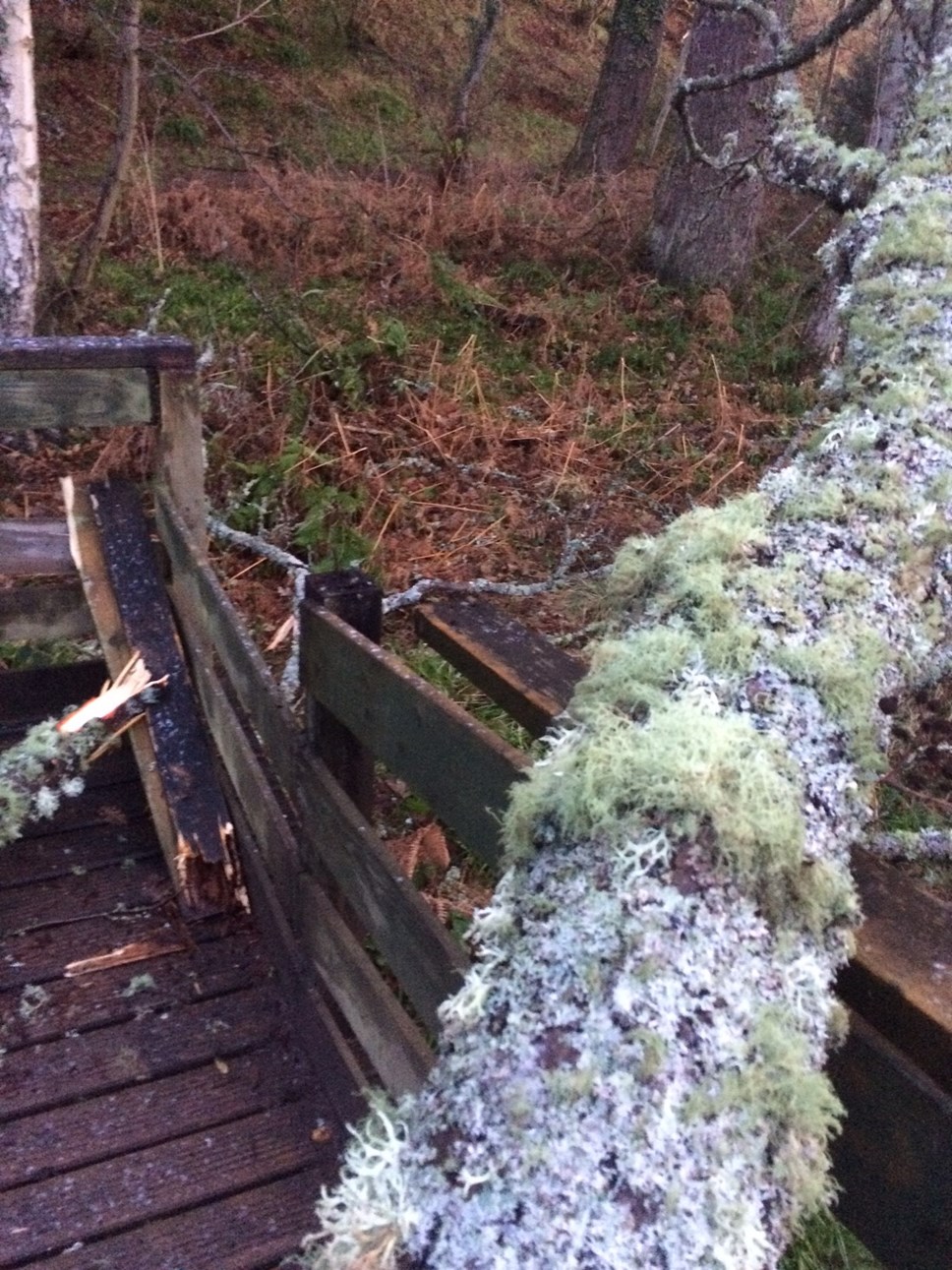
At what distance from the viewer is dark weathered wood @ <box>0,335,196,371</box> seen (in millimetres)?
2857

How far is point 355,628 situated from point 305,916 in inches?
28.3

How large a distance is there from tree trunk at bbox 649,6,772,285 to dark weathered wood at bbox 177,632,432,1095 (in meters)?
6.21

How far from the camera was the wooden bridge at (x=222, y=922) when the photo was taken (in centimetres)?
109

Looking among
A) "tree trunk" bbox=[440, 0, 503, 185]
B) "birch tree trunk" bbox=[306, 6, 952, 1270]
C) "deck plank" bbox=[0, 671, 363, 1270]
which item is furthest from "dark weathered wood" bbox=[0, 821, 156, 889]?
"tree trunk" bbox=[440, 0, 503, 185]

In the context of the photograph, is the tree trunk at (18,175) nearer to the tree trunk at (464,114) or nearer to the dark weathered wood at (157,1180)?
the dark weathered wood at (157,1180)

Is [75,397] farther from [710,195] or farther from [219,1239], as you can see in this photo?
[710,195]

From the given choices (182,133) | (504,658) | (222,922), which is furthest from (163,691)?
(182,133)

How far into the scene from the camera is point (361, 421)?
579 centimetres

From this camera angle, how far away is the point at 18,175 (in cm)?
475

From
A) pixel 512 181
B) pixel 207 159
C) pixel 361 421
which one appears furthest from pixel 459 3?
pixel 361 421

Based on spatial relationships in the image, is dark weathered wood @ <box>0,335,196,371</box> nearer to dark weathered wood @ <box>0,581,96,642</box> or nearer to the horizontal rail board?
the horizontal rail board

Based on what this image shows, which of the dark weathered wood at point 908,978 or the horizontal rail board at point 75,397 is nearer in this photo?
the dark weathered wood at point 908,978

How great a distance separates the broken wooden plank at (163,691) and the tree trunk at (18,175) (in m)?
2.27

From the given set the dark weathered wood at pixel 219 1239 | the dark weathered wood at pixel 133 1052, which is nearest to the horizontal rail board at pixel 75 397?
the dark weathered wood at pixel 133 1052
